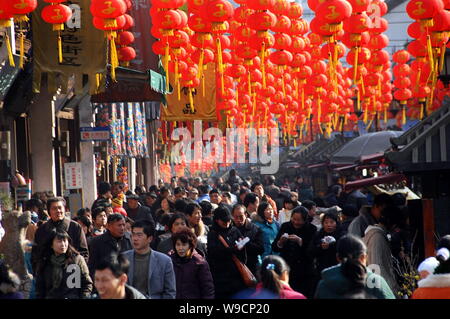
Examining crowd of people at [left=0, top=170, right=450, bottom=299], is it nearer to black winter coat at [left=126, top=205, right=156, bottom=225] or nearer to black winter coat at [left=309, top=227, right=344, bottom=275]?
black winter coat at [left=309, top=227, right=344, bottom=275]

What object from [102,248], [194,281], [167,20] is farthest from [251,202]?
[194,281]

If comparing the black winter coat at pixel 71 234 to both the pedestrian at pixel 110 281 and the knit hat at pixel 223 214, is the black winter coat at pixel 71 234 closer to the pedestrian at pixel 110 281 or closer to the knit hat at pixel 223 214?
the knit hat at pixel 223 214

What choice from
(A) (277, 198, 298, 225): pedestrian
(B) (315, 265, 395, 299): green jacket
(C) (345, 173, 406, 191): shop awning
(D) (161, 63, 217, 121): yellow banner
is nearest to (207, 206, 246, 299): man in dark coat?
(B) (315, 265, 395, 299): green jacket

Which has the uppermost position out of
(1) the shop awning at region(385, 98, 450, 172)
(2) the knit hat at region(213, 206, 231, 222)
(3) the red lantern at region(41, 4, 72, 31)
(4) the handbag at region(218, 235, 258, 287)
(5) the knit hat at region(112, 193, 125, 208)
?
(3) the red lantern at region(41, 4, 72, 31)

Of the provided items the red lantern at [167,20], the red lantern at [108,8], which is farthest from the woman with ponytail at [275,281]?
the red lantern at [167,20]

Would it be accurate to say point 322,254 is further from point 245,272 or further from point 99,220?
point 99,220

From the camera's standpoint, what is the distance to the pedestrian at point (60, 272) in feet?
28.4

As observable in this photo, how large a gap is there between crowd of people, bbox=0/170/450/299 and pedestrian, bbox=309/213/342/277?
1 cm

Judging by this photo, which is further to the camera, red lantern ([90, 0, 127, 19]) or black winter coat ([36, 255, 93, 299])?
red lantern ([90, 0, 127, 19])

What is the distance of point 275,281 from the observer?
6.48 meters

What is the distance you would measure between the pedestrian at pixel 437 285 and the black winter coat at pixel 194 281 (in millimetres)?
2782

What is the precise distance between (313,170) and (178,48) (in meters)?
28.7

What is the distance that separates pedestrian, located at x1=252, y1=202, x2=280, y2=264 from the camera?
40.3 feet

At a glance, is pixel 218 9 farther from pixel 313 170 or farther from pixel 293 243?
pixel 313 170
